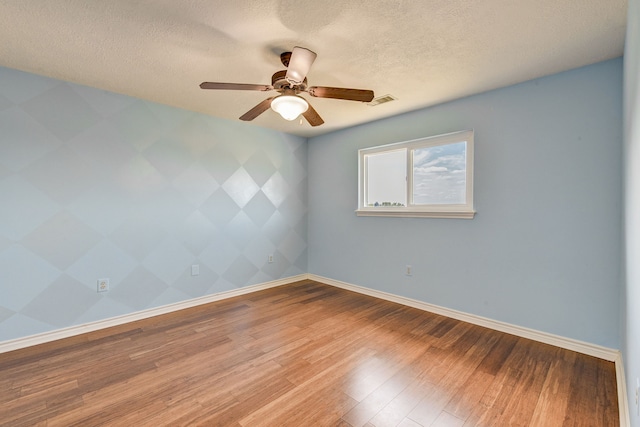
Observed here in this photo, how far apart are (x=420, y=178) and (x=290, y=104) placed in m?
2.02

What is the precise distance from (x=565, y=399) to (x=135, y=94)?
4383mm

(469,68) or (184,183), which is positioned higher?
(469,68)

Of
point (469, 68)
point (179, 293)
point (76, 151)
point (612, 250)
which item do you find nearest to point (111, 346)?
point (179, 293)

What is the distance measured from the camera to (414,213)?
3.36m

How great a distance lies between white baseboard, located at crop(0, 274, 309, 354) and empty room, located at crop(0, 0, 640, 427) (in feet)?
0.07

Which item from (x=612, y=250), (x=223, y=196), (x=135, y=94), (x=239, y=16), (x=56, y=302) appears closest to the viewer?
(x=239, y=16)

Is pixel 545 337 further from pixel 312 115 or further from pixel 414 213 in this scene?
pixel 312 115

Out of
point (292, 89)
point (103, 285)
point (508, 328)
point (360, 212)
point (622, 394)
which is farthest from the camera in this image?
point (360, 212)

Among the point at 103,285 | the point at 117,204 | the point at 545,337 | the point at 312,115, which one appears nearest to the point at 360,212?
the point at 312,115

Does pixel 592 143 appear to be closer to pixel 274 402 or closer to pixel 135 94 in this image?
pixel 274 402

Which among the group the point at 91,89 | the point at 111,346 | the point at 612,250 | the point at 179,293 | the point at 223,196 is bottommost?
the point at 111,346

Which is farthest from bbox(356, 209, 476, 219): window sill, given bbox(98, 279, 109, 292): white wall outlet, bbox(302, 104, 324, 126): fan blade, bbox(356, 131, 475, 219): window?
bbox(98, 279, 109, 292): white wall outlet

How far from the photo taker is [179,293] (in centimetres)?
331

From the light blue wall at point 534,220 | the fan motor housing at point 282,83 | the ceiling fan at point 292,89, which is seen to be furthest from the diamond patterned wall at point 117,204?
the light blue wall at point 534,220
